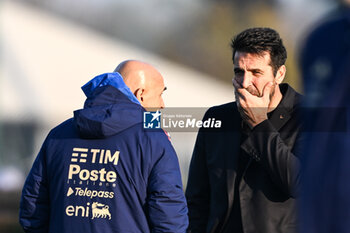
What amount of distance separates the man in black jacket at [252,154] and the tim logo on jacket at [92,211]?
515mm

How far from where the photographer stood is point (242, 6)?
21.5 metres

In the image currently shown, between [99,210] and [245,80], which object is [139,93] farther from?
[99,210]

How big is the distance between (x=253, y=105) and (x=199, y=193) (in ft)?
1.81

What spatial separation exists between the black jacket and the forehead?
17cm

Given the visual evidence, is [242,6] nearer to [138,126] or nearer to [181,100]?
[181,100]

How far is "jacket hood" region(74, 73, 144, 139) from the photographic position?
103 inches

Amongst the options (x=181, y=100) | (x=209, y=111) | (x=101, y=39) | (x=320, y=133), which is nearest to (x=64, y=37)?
(x=101, y=39)

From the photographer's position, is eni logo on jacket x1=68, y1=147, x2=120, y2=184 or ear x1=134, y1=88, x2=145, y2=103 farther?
ear x1=134, y1=88, x2=145, y2=103

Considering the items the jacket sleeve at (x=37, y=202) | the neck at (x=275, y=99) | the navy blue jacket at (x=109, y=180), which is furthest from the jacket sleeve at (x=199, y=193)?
the jacket sleeve at (x=37, y=202)

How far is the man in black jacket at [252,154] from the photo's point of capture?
2576 millimetres

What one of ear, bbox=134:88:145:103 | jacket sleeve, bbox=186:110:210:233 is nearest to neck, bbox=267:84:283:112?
jacket sleeve, bbox=186:110:210:233

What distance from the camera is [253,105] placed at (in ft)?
8.68

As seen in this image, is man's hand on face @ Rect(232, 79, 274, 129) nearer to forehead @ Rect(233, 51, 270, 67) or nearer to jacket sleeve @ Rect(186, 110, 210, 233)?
forehead @ Rect(233, 51, 270, 67)

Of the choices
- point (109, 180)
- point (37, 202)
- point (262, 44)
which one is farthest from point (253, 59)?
point (37, 202)
